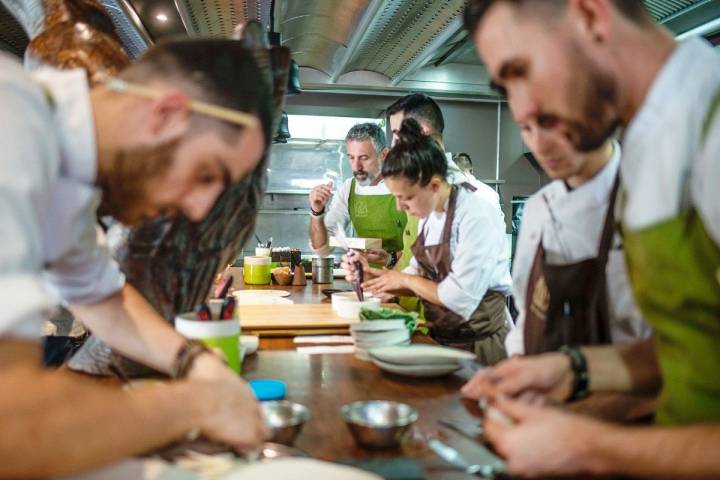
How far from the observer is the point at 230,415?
41.6 inches

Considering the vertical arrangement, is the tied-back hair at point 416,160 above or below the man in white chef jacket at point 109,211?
above

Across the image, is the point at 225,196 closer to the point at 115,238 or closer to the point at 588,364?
the point at 115,238

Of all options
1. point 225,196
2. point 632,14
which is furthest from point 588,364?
point 225,196

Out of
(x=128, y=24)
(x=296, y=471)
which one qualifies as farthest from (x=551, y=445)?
(x=128, y=24)

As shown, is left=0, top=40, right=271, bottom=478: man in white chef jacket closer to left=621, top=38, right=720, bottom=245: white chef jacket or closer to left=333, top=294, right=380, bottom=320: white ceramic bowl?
left=621, top=38, right=720, bottom=245: white chef jacket

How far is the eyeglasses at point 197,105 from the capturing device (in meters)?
1.07

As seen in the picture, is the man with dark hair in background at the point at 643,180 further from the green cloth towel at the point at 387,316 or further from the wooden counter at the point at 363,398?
the green cloth towel at the point at 387,316

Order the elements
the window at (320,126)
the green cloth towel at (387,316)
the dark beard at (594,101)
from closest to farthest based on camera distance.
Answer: the dark beard at (594,101)
the green cloth towel at (387,316)
the window at (320,126)

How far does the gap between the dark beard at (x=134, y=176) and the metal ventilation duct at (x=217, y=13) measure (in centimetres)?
271

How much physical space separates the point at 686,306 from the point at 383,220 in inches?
157

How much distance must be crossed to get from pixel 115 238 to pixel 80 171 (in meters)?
0.68

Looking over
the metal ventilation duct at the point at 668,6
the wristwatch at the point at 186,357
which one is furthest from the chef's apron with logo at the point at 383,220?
the wristwatch at the point at 186,357

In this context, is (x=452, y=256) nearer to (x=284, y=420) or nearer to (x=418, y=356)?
(x=418, y=356)

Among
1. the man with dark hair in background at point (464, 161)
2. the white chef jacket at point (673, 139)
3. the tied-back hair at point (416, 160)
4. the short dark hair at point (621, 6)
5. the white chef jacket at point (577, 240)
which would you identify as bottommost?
the white chef jacket at point (577, 240)
